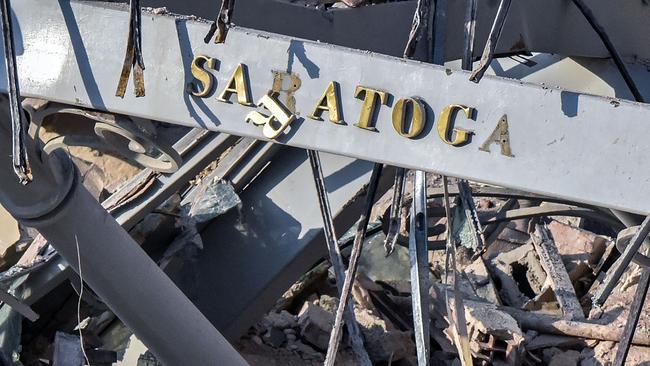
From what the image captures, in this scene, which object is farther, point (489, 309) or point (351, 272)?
point (489, 309)

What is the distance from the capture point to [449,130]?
140 inches

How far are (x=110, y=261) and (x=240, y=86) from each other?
1.23 metres

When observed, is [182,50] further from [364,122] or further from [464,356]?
[464,356]

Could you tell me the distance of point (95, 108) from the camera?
390cm

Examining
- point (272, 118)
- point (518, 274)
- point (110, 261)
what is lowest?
point (518, 274)

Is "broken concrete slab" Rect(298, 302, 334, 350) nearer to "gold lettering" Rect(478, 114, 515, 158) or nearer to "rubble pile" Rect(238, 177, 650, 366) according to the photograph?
"rubble pile" Rect(238, 177, 650, 366)

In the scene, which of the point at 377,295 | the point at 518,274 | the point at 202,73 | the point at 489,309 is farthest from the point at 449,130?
the point at 518,274

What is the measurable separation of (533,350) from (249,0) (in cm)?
514

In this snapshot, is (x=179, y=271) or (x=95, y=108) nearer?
(x=95, y=108)

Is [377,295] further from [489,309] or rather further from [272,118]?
[272,118]

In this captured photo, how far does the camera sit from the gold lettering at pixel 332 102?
143 inches

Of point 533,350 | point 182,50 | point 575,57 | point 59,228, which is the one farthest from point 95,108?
point 533,350

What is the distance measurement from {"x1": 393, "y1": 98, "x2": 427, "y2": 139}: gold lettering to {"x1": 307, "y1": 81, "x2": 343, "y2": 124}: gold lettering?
7.2 inches

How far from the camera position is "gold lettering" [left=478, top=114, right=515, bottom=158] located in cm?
351
